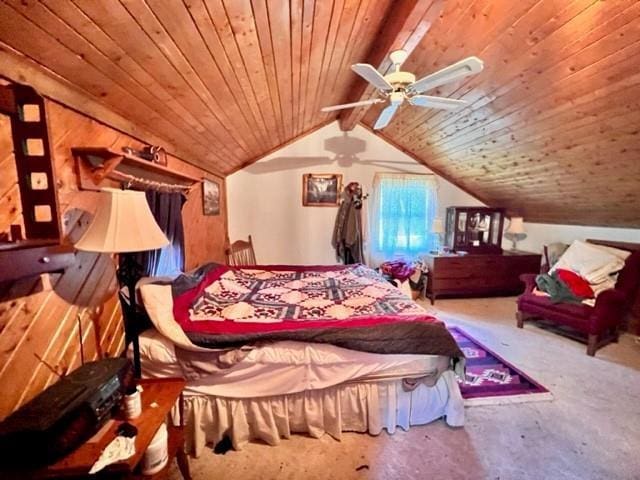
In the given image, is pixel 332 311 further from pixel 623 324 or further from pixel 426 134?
pixel 623 324

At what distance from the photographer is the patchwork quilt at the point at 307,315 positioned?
69.6 inches

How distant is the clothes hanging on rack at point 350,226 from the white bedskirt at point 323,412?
2.76 m

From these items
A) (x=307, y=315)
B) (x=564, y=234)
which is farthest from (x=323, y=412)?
(x=564, y=234)

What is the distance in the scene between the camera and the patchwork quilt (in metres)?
1.77

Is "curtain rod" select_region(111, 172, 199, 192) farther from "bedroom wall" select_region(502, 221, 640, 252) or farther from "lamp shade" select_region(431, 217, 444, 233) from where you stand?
"bedroom wall" select_region(502, 221, 640, 252)

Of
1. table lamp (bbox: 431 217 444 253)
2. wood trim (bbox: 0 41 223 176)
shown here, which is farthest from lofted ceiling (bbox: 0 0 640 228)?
table lamp (bbox: 431 217 444 253)

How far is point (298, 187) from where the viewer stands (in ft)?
Answer: 15.5

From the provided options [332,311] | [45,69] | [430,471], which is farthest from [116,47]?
[430,471]

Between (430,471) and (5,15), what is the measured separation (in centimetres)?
259

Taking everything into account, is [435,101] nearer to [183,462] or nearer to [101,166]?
[101,166]

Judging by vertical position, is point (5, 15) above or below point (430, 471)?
above

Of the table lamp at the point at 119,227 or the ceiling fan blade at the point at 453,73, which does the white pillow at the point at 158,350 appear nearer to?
the table lamp at the point at 119,227

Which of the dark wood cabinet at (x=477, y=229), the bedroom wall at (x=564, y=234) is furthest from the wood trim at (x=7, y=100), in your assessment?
the bedroom wall at (x=564, y=234)

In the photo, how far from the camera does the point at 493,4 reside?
5.90 ft
